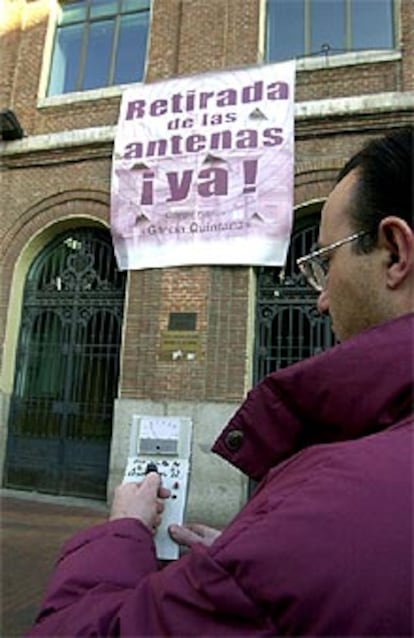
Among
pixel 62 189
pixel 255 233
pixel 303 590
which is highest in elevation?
pixel 62 189

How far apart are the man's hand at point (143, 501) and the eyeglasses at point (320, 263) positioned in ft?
2.22

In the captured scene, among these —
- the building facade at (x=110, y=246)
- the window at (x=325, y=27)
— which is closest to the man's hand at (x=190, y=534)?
the building facade at (x=110, y=246)

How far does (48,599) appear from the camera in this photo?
1.04 metres

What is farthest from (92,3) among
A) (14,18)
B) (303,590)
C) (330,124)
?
(303,590)

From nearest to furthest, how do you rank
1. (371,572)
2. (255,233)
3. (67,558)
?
(371,572) → (67,558) → (255,233)

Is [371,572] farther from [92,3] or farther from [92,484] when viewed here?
[92,3]

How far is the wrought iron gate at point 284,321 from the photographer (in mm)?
8727

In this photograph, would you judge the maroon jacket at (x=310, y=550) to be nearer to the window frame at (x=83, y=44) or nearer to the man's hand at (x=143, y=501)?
the man's hand at (x=143, y=501)

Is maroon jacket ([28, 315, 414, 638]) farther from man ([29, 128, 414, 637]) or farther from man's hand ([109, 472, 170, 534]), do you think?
man's hand ([109, 472, 170, 534])

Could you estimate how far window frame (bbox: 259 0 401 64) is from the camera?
911 cm

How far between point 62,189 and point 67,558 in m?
9.81

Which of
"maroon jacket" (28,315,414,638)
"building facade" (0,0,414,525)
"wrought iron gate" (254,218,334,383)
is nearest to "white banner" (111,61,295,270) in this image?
"building facade" (0,0,414,525)

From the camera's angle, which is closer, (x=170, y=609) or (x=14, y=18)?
(x=170, y=609)

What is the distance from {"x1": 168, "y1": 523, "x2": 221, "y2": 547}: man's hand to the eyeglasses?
0.70m
